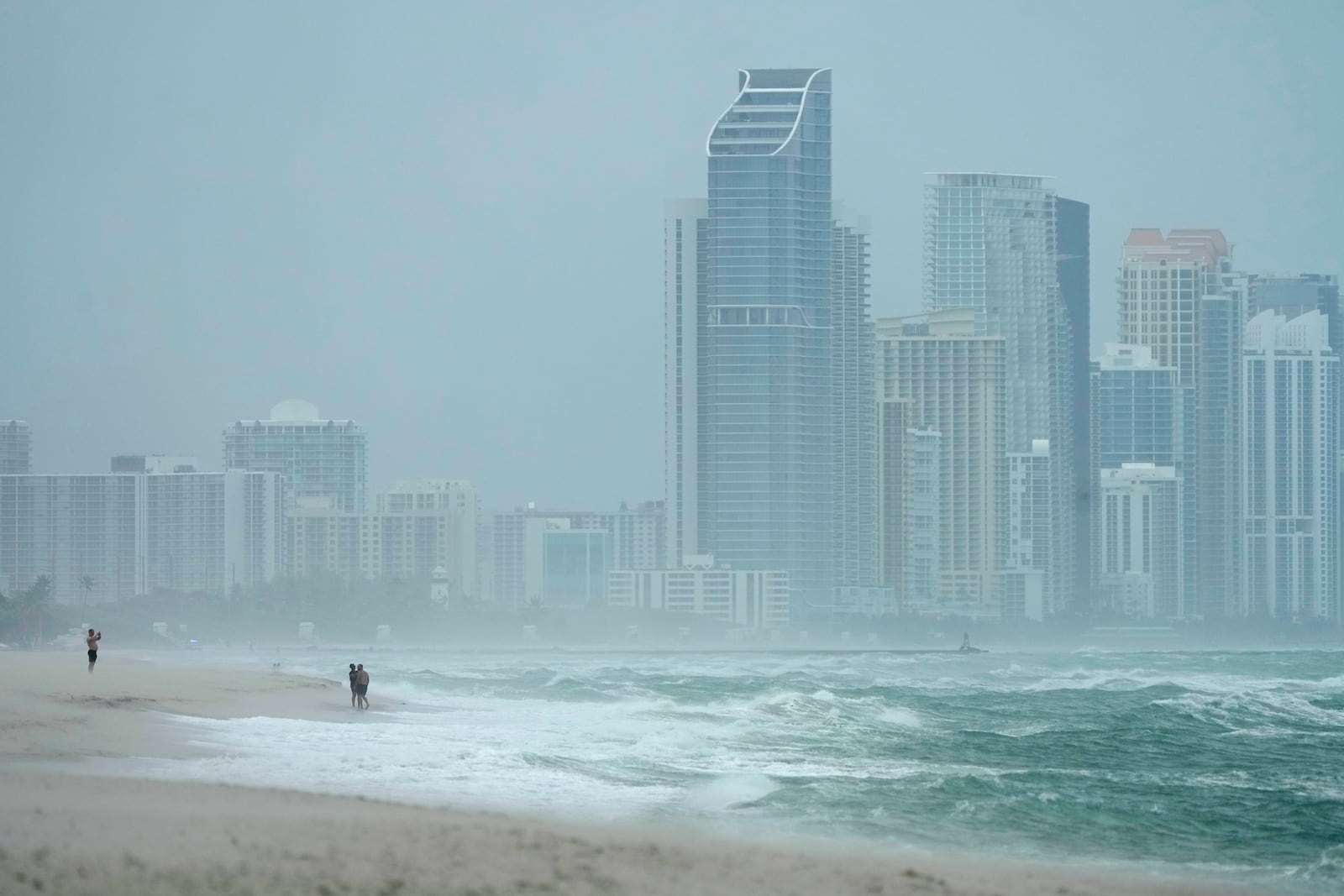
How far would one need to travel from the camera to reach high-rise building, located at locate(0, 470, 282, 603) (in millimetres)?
170500

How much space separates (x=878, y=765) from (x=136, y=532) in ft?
506

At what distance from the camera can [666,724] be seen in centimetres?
4200

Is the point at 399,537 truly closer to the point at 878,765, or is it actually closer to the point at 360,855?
the point at 878,765

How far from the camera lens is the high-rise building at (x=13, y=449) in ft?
587

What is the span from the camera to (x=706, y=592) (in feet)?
612

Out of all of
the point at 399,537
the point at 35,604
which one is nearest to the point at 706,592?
the point at 399,537

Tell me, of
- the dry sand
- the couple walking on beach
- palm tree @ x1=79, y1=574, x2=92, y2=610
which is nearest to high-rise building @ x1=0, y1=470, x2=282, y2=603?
palm tree @ x1=79, y1=574, x2=92, y2=610

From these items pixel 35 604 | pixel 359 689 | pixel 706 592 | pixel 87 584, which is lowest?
pixel 706 592

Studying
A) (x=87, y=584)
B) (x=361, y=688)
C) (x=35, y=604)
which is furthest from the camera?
(x=87, y=584)

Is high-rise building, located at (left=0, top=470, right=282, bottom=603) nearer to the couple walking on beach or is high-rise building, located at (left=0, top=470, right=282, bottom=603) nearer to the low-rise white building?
the low-rise white building

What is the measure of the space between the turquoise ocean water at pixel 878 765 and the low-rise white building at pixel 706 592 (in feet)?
401

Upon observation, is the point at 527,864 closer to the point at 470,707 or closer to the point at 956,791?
the point at 956,791

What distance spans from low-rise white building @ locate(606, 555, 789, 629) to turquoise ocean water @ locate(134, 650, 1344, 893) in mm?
122110

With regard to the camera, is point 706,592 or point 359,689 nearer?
point 359,689
